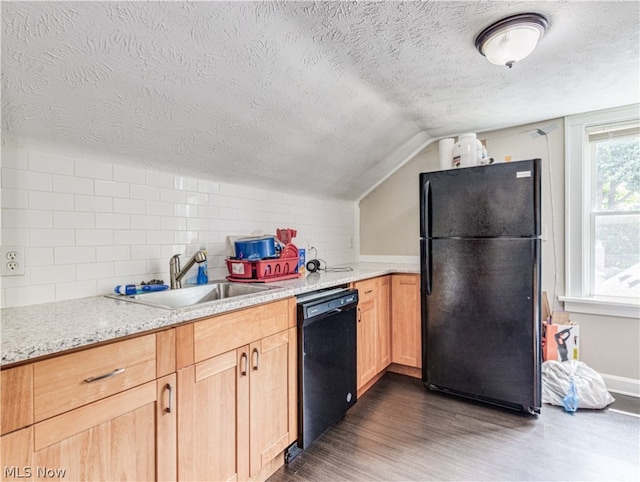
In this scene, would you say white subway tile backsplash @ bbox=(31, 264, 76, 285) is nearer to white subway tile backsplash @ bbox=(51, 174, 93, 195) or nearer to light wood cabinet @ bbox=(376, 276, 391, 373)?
white subway tile backsplash @ bbox=(51, 174, 93, 195)

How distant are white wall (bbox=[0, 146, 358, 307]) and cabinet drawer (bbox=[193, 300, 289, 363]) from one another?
2.23 feet

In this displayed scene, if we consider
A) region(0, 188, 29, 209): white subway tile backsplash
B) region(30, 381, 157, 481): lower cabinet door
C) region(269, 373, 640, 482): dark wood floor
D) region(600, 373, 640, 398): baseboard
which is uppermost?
region(0, 188, 29, 209): white subway tile backsplash

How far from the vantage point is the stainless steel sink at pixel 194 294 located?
158 cm

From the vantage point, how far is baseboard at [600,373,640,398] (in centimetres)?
241

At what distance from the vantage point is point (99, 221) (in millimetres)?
1561

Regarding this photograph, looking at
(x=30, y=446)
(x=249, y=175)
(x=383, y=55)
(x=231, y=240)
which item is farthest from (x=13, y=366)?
(x=383, y=55)

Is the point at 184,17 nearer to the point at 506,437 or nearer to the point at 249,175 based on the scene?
the point at 249,175

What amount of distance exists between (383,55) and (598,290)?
8.37 feet

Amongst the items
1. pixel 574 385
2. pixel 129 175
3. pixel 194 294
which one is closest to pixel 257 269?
pixel 194 294

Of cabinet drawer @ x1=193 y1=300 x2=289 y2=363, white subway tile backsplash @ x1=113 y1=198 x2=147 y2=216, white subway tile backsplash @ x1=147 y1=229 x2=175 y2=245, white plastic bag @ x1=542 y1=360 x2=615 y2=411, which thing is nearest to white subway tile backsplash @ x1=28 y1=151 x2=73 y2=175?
white subway tile backsplash @ x1=113 y1=198 x2=147 y2=216

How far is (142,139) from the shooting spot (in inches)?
63.7

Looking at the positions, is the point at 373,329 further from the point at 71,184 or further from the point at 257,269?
the point at 71,184

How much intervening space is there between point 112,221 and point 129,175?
0.26 metres

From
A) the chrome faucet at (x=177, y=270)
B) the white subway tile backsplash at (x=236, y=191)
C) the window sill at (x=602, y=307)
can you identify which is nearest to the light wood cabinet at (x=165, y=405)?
the chrome faucet at (x=177, y=270)
